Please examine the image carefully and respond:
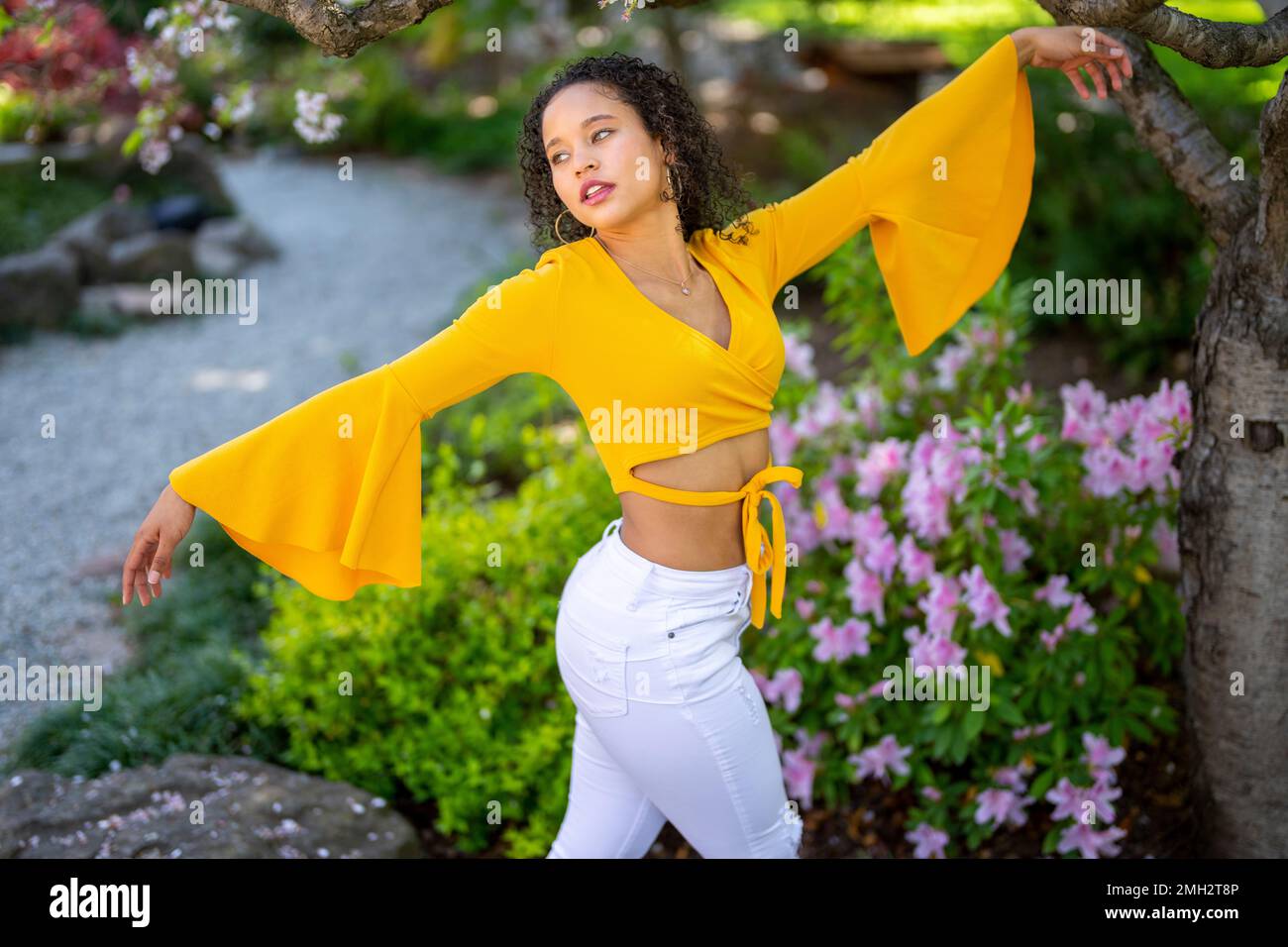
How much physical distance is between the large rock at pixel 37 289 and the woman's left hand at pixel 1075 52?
656 cm

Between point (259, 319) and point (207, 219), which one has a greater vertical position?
point (207, 219)

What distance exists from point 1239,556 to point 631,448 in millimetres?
1416

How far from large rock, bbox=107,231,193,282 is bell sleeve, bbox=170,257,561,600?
259 inches

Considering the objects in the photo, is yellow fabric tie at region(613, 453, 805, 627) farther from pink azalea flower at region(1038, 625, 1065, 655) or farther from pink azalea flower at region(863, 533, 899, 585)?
pink azalea flower at region(1038, 625, 1065, 655)

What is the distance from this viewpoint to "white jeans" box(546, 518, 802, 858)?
88.4 inches

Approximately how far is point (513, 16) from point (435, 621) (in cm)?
788

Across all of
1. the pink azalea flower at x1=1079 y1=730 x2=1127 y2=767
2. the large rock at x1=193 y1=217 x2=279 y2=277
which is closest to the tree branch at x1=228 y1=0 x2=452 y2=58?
the pink azalea flower at x1=1079 y1=730 x2=1127 y2=767

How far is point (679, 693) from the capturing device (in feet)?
7.34

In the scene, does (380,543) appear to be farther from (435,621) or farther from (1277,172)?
(1277,172)

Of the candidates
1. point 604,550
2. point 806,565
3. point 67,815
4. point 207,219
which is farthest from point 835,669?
point 207,219

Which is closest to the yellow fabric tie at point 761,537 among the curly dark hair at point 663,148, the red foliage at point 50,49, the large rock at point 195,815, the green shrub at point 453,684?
the curly dark hair at point 663,148

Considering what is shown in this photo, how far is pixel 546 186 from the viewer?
2.46 m

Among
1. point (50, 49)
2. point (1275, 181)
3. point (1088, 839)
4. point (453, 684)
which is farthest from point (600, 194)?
point (50, 49)

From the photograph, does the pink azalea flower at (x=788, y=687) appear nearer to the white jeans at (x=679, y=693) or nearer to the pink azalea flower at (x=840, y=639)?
the pink azalea flower at (x=840, y=639)
